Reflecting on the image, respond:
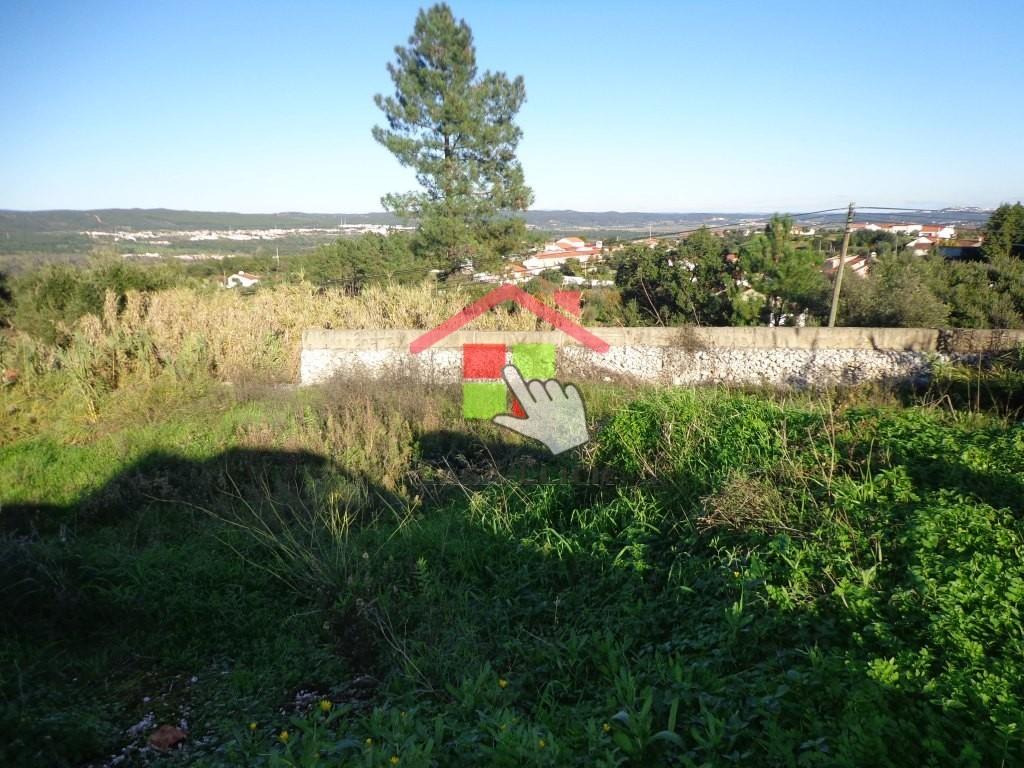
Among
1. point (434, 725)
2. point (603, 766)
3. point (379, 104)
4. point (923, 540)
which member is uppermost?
point (379, 104)

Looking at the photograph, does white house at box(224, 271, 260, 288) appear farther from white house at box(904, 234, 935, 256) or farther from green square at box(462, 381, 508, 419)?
white house at box(904, 234, 935, 256)

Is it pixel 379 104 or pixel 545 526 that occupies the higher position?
pixel 379 104

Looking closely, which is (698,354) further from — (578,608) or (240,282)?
(240,282)

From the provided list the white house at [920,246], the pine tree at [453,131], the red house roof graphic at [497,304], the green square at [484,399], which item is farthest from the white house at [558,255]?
the green square at [484,399]

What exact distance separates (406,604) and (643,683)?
1.51 m

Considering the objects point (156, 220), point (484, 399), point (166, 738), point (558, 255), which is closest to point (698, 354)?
point (484, 399)

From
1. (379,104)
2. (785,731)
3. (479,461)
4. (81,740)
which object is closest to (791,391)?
(479,461)

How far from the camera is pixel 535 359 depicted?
9602mm

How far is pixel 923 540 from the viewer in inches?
116

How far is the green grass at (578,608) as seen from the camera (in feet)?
7.18

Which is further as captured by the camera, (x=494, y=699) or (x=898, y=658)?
(x=494, y=699)

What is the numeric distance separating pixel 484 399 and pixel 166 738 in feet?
19.6

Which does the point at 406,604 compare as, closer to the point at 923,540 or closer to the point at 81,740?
the point at 81,740

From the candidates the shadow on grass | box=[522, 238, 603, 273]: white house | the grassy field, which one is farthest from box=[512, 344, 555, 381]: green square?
box=[522, 238, 603, 273]: white house
